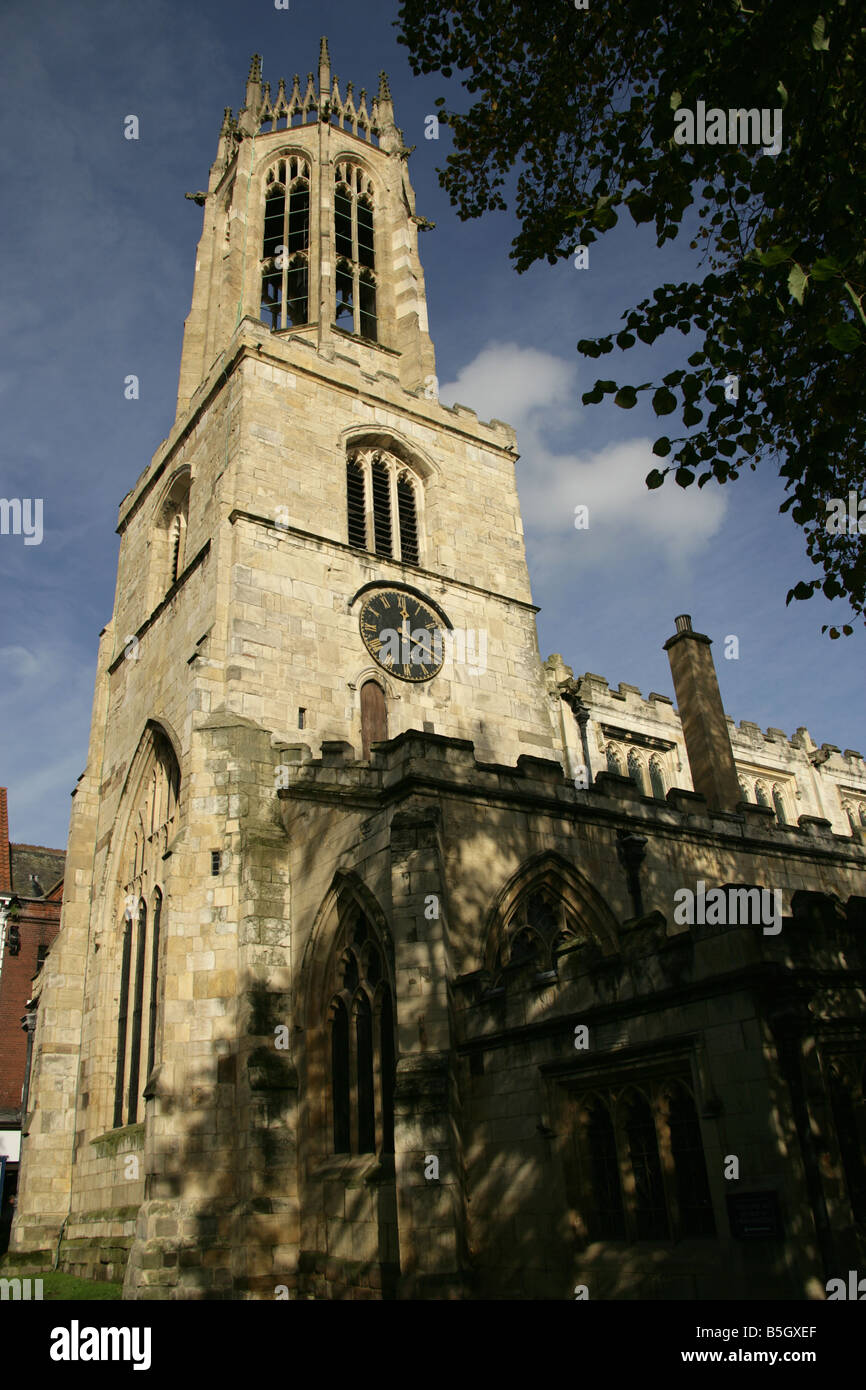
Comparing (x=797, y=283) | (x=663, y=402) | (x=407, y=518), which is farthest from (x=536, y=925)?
(x=407, y=518)

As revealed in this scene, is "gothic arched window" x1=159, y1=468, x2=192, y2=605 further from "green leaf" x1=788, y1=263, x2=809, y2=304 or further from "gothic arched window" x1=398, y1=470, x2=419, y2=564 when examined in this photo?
"green leaf" x1=788, y1=263, x2=809, y2=304

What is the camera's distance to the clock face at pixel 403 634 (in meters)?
20.3

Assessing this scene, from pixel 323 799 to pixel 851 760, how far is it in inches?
984

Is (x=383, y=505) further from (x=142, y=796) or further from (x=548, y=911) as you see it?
(x=548, y=911)

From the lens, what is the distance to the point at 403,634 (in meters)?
21.0

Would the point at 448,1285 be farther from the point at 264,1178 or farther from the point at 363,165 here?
the point at 363,165

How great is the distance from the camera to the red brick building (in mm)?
29531

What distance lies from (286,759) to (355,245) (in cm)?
1877

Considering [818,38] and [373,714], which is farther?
[373,714]

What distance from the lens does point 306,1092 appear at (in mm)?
13672

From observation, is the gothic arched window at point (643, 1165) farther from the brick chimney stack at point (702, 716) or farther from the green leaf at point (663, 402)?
the brick chimney stack at point (702, 716)

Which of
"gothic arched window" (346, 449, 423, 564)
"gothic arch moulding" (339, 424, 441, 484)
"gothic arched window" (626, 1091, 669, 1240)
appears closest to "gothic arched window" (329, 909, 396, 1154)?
"gothic arched window" (626, 1091, 669, 1240)

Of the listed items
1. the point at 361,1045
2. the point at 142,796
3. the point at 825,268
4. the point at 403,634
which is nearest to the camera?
the point at 825,268
